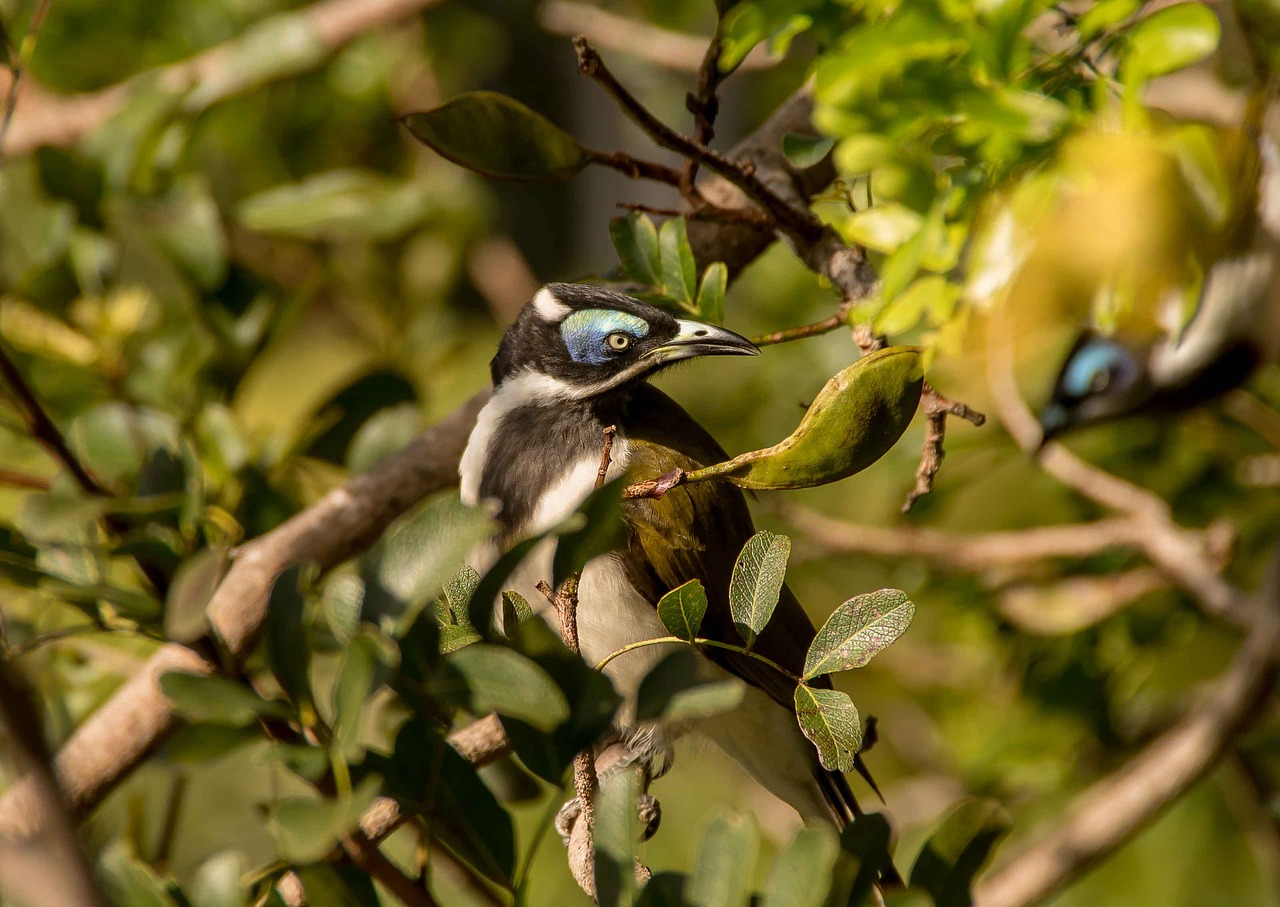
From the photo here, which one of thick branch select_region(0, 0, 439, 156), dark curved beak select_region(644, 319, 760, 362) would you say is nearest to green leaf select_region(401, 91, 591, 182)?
dark curved beak select_region(644, 319, 760, 362)

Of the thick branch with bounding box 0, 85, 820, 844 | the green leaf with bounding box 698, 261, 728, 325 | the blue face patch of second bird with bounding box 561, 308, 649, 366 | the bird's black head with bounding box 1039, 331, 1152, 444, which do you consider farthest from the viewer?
the bird's black head with bounding box 1039, 331, 1152, 444

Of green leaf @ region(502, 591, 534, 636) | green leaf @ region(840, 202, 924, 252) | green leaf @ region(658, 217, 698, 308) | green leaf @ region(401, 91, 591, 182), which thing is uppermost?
green leaf @ region(401, 91, 591, 182)

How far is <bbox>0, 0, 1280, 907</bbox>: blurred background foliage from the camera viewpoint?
3.55 feet

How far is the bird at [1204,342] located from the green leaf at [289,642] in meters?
1.03

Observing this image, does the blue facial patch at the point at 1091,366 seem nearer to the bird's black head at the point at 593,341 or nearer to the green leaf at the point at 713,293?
the bird's black head at the point at 593,341

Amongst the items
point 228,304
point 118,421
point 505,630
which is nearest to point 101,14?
point 228,304

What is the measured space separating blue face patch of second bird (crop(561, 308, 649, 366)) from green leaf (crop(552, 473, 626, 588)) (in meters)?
0.77

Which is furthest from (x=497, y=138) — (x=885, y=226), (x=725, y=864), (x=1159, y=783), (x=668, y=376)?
(x=668, y=376)

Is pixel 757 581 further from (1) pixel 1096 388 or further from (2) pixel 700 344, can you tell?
(1) pixel 1096 388

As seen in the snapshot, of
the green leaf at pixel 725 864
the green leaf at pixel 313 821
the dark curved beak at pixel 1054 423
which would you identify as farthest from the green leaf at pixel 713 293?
the dark curved beak at pixel 1054 423

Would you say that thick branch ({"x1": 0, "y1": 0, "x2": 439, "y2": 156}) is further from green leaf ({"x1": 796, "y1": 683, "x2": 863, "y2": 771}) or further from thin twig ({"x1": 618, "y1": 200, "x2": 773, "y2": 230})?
green leaf ({"x1": 796, "y1": 683, "x2": 863, "y2": 771})

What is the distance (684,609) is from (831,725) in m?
0.17

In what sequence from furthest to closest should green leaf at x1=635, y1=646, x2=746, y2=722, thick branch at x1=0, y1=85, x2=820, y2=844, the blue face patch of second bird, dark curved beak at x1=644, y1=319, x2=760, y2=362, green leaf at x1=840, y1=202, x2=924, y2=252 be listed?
Answer: the blue face patch of second bird → thick branch at x1=0, y1=85, x2=820, y2=844 → dark curved beak at x1=644, y1=319, x2=760, y2=362 → green leaf at x1=840, y1=202, x2=924, y2=252 → green leaf at x1=635, y1=646, x2=746, y2=722

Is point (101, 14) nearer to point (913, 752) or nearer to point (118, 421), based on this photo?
point (118, 421)
